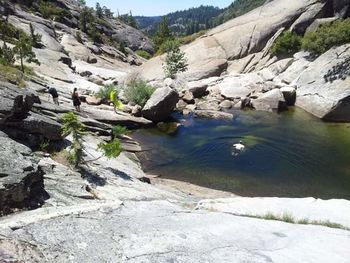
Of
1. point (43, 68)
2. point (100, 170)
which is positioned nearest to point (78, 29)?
point (43, 68)

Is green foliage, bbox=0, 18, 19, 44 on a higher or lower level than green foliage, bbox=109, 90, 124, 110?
higher

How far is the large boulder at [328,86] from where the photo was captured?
1534 inches

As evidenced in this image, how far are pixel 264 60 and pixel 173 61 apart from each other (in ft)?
42.3

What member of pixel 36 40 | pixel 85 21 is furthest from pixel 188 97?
pixel 85 21

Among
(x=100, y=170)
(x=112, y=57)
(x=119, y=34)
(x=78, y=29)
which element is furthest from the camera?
(x=119, y=34)

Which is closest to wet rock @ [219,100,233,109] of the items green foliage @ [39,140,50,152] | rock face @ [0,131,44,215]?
green foliage @ [39,140,50,152]

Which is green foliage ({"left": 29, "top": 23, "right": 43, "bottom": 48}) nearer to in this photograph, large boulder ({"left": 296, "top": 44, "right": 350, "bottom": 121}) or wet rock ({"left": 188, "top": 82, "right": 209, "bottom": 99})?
wet rock ({"left": 188, "top": 82, "right": 209, "bottom": 99})

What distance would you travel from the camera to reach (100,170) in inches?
709

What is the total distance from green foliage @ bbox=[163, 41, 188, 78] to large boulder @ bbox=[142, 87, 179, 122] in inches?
548

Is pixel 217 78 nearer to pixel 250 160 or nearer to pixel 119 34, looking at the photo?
pixel 250 160

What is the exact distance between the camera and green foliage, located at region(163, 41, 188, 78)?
53.1 m

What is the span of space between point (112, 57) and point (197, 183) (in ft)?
261

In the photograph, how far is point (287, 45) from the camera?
173ft

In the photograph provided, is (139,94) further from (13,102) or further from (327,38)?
(13,102)
